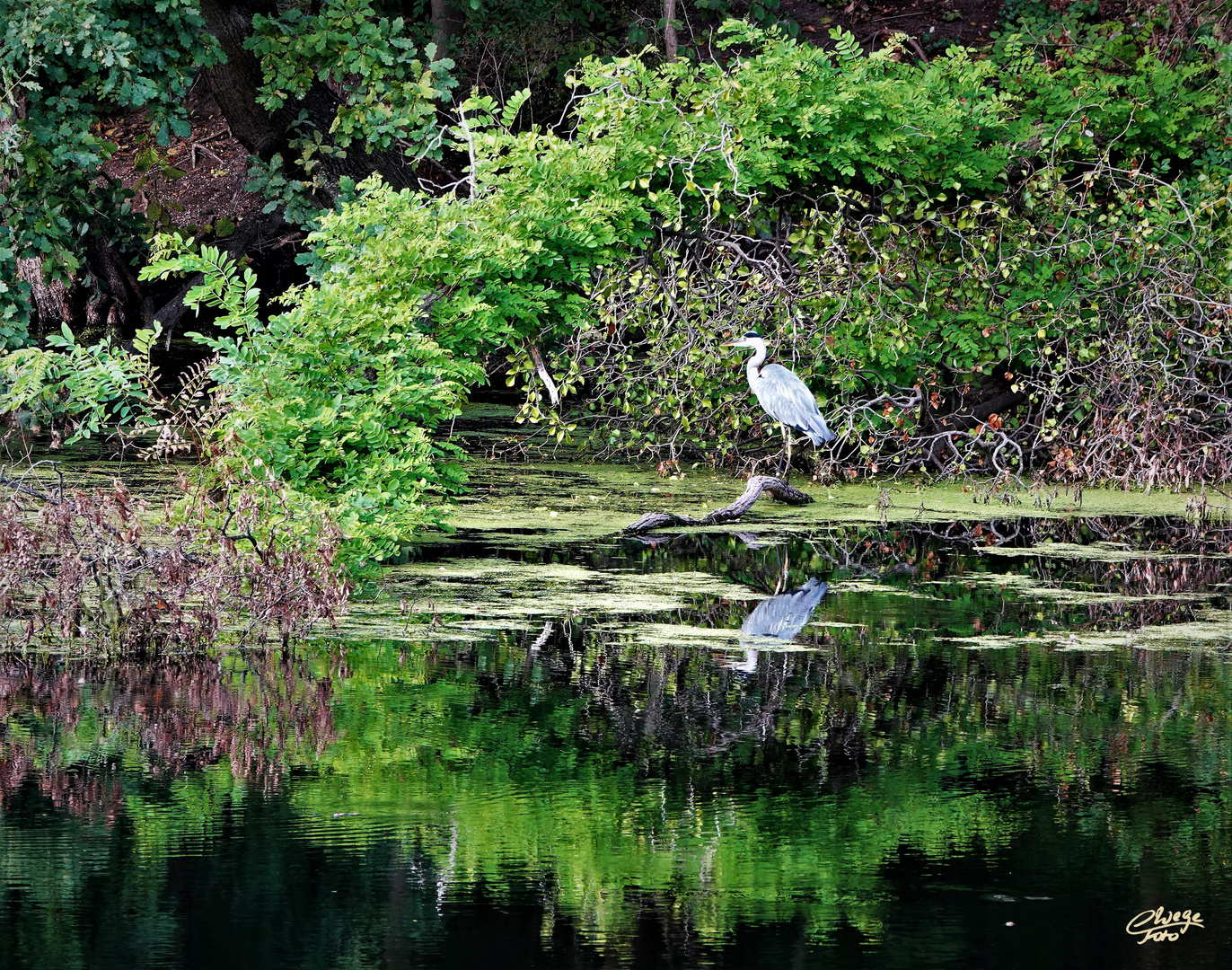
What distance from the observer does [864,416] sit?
12.4 metres

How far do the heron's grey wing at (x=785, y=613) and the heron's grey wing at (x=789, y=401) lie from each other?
106 inches

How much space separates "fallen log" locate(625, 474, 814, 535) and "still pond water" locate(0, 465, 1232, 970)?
141 centimetres

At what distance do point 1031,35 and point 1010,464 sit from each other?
20.4 feet

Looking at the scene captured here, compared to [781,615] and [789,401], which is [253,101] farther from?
[781,615]

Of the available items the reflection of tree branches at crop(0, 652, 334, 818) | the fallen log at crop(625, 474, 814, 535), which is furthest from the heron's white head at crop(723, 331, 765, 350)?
the reflection of tree branches at crop(0, 652, 334, 818)

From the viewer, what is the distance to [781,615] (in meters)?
8.27

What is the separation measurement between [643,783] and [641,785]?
21 mm

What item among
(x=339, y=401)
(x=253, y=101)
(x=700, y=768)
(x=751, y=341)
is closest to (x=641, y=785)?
(x=700, y=768)

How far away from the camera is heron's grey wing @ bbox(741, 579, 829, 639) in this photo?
793 centimetres

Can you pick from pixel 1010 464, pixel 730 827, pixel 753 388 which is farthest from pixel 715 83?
pixel 730 827

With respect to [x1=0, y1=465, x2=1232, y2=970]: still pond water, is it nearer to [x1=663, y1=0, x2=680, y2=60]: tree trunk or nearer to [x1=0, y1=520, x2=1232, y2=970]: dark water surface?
[x1=0, y1=520, x2=1232, y2=970]: dark water surface

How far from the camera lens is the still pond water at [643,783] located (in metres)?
4.47

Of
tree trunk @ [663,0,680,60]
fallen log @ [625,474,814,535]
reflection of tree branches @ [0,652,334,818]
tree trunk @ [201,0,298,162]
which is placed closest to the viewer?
reflection of tree branches @ [0,652,334,818]

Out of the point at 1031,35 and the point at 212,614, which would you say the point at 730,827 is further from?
the point at 1031,35
